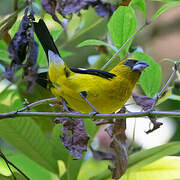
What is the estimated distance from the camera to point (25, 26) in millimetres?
675

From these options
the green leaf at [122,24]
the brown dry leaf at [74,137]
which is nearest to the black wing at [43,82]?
the brown dry leaf at [74,137]

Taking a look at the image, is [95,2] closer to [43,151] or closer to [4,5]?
[43,151]

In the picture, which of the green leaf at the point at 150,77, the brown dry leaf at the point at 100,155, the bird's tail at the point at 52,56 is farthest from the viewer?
the green leaf at the point at 150,77

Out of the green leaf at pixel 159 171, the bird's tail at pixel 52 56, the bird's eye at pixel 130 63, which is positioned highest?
the bird's tail at pixel 52 56

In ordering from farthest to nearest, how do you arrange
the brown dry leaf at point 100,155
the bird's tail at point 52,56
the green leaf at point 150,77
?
1. the green leaf at point 150,77
2. the bird's tail at point 52,56
3. the brown dry leaf at point 100,155

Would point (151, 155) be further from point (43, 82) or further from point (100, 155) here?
point (43, 82)

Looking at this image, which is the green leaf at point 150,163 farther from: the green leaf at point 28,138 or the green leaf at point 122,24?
the green leaf at point 122,24

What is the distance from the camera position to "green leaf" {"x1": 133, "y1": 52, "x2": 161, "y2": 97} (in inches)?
37.3

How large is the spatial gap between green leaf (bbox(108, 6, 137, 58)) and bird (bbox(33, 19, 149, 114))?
0.06 m

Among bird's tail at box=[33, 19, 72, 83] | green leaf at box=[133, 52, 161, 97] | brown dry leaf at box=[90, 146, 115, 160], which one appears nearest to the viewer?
brown dry leaf at box=[90, 146, 115, 160]

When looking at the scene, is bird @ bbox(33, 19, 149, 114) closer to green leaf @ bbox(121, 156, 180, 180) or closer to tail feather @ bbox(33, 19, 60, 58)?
tail feather @ bbox(33, 19, 60, 58)

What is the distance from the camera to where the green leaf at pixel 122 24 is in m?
0.90

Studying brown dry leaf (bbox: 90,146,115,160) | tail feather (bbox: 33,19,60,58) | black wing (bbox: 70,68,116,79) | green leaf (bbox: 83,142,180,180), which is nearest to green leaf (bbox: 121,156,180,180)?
green leaf (bbox: 83,142,180,180)

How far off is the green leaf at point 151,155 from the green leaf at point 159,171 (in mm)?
21
